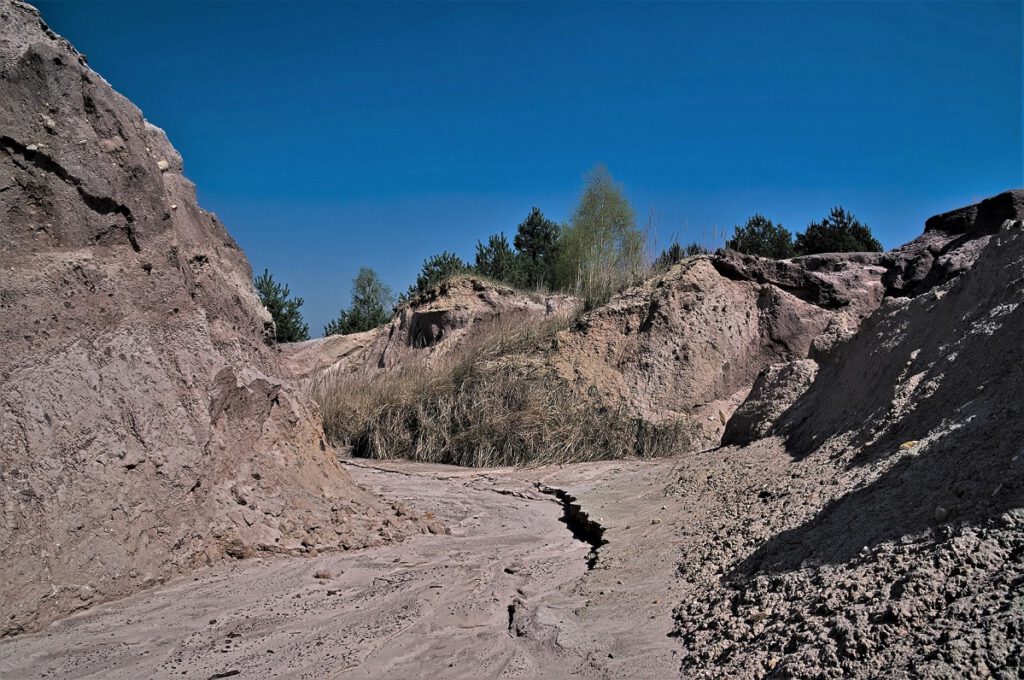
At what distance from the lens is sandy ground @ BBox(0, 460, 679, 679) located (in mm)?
2965

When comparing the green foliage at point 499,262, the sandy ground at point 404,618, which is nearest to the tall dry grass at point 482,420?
the sandy ground at point 404,618

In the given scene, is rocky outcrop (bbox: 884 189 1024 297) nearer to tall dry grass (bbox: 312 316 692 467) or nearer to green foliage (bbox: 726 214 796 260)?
tall dry grass (bbox: 312 316 692 467)

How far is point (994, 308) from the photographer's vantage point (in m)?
4.56

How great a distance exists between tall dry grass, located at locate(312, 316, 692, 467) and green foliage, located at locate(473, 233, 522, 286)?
8.79 metres

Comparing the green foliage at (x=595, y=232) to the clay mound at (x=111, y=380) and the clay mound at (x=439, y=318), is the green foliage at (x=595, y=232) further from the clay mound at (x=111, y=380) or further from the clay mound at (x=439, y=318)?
the clay mound at (x=111, y=380)

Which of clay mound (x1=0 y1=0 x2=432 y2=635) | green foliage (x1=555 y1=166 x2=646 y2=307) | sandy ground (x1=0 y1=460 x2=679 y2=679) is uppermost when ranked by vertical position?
green foliage (x1=555 y1=166 x2=646 y2=307)

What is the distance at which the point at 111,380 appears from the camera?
12.7 feet

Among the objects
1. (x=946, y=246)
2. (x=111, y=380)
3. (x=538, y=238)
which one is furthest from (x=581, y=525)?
(x=538, y=238)

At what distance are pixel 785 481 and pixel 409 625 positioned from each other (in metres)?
2.11

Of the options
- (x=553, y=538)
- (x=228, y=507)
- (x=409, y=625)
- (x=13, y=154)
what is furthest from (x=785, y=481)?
(x=13, y=154)

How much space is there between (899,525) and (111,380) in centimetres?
332

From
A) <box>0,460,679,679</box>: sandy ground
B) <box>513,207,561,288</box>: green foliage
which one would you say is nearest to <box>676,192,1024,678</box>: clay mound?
<box>0,460,679,679</box>: sandy ground

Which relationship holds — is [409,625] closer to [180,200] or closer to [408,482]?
[180,200]

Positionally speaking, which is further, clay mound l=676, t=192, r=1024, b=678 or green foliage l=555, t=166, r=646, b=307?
green foliage l=555, t=166, r=646, b=307
